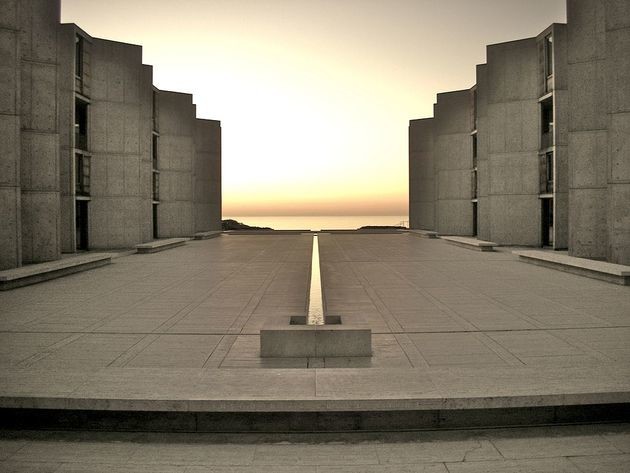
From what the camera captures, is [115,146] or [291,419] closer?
[291,419]

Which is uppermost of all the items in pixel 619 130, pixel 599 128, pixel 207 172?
pixel 207 172

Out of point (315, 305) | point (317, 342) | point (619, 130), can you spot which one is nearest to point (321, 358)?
point (317, 342)

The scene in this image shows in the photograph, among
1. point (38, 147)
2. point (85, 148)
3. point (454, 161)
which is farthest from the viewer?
point (454, 161)

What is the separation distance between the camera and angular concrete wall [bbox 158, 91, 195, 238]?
124ft

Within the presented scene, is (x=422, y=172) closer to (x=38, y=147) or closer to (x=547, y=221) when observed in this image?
(x=547, y=221)

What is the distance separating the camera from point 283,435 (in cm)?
498

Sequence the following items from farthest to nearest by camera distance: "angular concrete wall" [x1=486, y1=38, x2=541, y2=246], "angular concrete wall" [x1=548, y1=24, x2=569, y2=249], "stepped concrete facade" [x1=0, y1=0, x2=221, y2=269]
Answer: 1. "angular concrete wall" [x1=486, y1=38, x2=541, y2=246]
2. "angular concrete wall" [x1=548, y1=24, x2=569, y2=249]
3. "stepped concrete facade" [x1=0, y1=0, x2=221, y2=269]

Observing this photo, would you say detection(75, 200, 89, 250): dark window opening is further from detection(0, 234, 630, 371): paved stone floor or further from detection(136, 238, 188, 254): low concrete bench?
detection(0, 234, 630, 371): paved stone floor

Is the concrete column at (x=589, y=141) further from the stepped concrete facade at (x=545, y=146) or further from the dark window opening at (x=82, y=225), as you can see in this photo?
the dark window opening at (x=82, y=225)

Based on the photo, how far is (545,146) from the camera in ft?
90.6

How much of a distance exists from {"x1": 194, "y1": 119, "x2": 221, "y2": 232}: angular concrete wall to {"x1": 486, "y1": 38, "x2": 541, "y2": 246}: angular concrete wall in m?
24.7

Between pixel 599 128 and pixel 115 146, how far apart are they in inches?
873

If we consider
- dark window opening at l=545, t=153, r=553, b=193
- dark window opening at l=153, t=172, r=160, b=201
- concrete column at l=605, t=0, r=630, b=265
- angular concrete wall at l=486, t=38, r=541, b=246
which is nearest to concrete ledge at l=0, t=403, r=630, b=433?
concrete column at l=605, t=0, r=630, b=265

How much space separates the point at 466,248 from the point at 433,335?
2025cm
